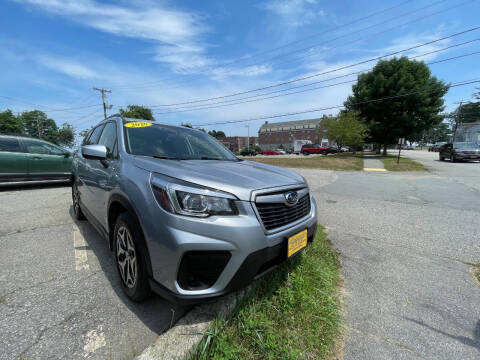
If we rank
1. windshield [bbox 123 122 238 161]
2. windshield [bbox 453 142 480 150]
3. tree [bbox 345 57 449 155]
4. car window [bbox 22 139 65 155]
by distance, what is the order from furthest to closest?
tree [bbox 345 57 449 155], windshield [bbox 453 142 480 150], car window [bbox 22 139 65 155], windshield [bbox 123 122 238 161]

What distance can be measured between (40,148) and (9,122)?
207 ft

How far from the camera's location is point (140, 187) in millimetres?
1651

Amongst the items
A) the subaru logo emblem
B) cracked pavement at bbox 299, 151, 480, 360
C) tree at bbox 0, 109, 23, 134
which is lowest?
cracked pavement at bbox 299, 151, 480, 360

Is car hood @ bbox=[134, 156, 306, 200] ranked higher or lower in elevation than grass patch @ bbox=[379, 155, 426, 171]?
higher

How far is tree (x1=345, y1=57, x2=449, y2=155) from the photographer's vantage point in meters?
23.2

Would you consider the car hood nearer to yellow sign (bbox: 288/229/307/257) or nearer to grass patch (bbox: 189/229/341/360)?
yellow sign (bbox: 288/229/307/257)

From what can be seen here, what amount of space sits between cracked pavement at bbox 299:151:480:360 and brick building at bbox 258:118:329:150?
68590mm

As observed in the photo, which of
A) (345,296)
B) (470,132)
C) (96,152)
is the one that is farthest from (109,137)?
(470,132)

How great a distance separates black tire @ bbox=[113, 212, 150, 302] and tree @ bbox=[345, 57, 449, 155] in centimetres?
2909

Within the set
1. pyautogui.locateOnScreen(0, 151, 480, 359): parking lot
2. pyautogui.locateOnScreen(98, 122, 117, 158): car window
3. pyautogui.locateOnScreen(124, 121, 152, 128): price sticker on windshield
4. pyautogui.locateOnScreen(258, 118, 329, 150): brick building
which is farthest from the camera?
pyautogui.locateOnScreen(258, 118, 329, 150): brick building

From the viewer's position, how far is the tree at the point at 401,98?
23.2 meters

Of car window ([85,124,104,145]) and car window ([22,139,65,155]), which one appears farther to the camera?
Result: car window ([22,139,65,155])

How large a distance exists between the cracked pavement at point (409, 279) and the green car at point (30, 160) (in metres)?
7.08

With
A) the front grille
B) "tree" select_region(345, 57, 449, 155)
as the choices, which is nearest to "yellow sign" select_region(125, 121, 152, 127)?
the front grille
